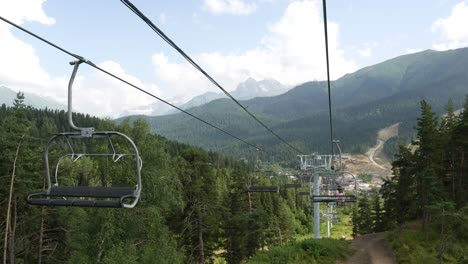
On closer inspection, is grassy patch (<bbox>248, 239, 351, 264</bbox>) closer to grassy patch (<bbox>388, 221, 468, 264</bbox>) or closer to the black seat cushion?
grassy patch (<bbox>388, 221, 468, 264</bbox>)

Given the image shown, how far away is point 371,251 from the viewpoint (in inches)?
1353

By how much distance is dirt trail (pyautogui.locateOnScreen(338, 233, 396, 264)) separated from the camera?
31.1 meters

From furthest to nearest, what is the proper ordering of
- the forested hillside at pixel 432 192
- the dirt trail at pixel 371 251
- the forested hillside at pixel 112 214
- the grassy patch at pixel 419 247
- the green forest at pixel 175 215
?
the dirt trail at pixel 371 251, the forested hillside at pixel 432 192, the grassy patch at pixel 419 247, the green forest at pixel 175 215, the forested hillside at pixel 112 214

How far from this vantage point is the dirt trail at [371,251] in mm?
31080

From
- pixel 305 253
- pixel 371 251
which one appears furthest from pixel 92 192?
pixel 371 251

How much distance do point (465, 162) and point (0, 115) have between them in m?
142

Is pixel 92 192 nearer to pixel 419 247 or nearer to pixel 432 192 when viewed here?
pixel 419 247

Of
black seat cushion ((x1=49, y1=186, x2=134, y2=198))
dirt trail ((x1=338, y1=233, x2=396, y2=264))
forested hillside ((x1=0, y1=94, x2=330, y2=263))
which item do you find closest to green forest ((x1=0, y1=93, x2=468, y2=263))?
forested hillside ((x1=0, y1=94, x2=330, y2=263))

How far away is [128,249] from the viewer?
2588 centimetres

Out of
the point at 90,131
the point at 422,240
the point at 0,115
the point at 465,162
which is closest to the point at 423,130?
the point at 465,162

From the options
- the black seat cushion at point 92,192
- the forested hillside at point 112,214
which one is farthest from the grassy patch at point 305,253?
the black seat cushion at point 92,192

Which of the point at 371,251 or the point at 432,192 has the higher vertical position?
the point at 432,192

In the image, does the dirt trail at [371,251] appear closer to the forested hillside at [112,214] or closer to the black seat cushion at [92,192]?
the forested hillside at [112,214]

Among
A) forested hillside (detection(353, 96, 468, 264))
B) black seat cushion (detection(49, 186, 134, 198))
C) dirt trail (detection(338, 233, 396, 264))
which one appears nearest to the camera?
black seat cushion (detection(49, 186, 134, 198))
